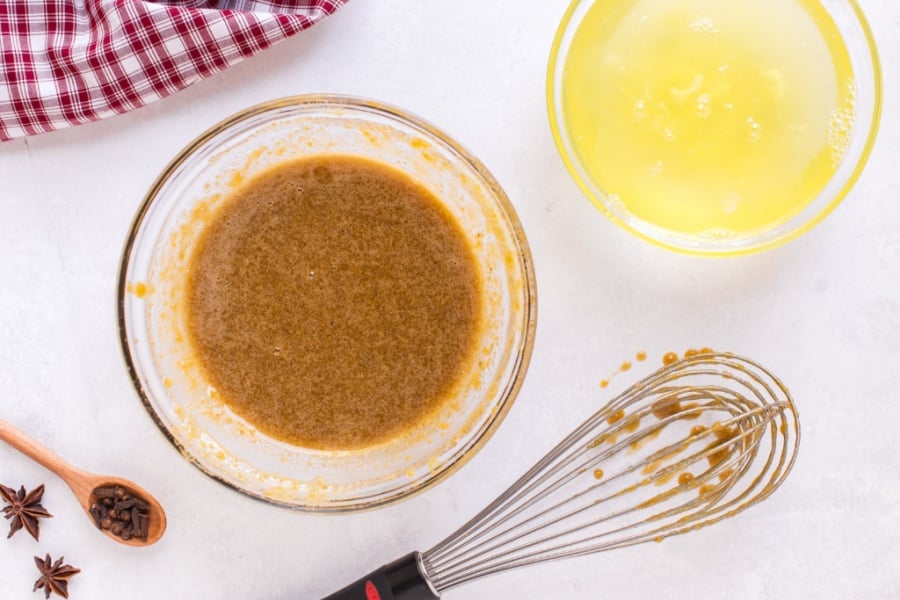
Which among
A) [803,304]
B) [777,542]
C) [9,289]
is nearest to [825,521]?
[777,542]

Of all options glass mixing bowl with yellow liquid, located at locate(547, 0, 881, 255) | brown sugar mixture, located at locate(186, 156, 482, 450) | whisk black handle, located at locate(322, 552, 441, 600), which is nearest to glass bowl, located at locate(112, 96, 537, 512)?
brown sugar mixture, located at locate(186, 156, 482, 450)

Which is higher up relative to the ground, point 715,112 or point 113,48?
point 113,48

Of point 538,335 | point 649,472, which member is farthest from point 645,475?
point 538,335

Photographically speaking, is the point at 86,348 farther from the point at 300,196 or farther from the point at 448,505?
the point at 448,505

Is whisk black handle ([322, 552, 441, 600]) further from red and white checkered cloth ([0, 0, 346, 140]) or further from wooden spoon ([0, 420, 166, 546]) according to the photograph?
red and white checkered cloth ([0, 0, 346, 140])

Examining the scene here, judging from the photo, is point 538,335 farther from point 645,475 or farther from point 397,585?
point 397,585

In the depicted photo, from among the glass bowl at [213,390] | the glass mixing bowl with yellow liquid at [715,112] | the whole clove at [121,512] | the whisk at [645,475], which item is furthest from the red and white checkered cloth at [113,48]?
the whisk at [645,475]

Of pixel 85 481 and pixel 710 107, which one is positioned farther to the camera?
pixel 85 481
